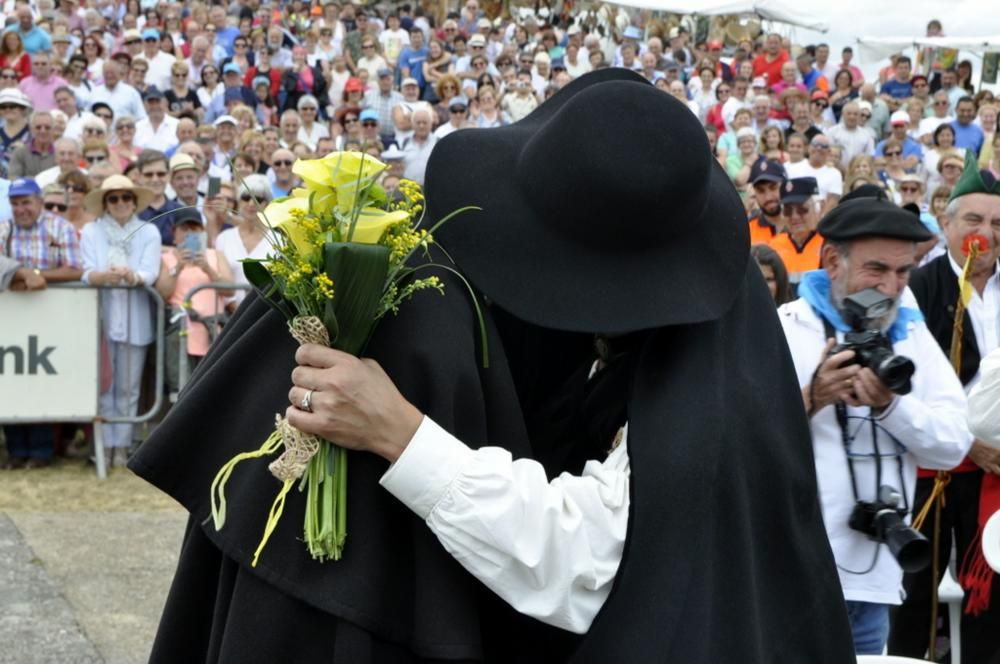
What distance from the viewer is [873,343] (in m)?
4.13

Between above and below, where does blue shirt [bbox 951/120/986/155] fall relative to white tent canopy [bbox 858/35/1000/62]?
below

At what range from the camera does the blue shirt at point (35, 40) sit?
16.2 metres

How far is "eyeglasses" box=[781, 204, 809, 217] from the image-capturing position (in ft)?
31.3

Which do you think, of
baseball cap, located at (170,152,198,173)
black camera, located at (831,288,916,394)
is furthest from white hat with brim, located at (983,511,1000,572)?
baseball cap, located at (170,152,198,173)

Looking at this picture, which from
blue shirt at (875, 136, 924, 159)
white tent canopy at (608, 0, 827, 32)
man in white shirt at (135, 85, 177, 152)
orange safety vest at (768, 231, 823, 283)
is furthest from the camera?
white tent canopy at (608, 0, 827, 32)

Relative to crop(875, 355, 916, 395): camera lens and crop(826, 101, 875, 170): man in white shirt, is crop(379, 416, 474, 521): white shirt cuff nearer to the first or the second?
crop(875, 355, 916, 395): camera lens

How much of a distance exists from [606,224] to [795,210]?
736 cm

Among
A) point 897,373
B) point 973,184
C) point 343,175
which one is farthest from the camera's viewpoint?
point 973,184

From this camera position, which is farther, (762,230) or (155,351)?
(762,230)

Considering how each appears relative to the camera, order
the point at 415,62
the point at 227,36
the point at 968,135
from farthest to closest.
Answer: the point at 415,62, the point at 227,36, the point at 968,135

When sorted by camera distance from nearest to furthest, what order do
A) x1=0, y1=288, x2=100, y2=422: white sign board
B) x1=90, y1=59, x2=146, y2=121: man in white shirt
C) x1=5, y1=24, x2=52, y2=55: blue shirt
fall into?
x1=0, y1=288, x2=100, y2=422: white sign board → x1=90, y1=59, x2=146, y2=121: man in white shirt → x1=5, y1=24, x2=52, y2=55: blue shirt

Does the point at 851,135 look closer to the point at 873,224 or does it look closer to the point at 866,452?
the point at 873,224

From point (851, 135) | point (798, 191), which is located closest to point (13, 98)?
point (798, 191)

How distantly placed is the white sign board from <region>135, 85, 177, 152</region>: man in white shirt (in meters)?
5.24
